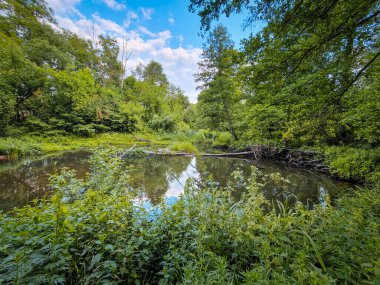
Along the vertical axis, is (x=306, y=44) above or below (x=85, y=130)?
above

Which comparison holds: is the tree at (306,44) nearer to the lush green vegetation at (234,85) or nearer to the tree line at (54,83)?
the lush green vegetation at (234,85)

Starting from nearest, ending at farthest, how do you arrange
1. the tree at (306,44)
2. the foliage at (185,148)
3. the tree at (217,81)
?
the tree at (306,44)
the foliage at (185,148)
the tree at (217,81)

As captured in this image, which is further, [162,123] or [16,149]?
[162,123]

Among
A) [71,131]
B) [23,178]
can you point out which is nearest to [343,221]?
[23,178]

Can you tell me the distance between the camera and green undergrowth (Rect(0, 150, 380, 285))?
1.14 meters

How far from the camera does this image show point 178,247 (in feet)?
5.74

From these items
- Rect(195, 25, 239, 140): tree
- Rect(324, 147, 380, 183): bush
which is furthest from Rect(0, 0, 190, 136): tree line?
Rect(324, 147, 380, 183): bush

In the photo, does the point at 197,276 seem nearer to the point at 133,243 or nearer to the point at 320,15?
the point at 133,243

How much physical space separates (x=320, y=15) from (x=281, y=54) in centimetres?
70

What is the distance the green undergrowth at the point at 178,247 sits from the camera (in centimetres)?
114

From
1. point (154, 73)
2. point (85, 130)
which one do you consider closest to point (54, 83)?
point (85, 130)

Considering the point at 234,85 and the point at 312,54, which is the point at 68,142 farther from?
the point at 312,54

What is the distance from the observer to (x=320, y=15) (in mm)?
2529

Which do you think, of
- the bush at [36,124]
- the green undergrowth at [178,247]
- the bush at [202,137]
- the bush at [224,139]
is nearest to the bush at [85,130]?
the bush at [36,124]
